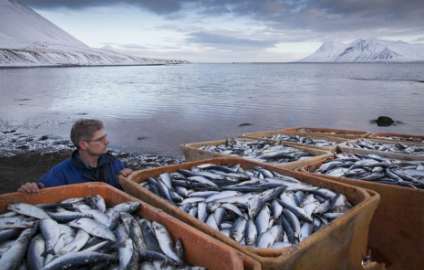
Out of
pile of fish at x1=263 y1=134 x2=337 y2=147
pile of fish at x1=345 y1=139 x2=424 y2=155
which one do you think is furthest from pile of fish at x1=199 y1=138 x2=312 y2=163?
pile of fish at x1=345 y1=139 x2=424 y2=155

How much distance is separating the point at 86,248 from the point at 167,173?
1.80m

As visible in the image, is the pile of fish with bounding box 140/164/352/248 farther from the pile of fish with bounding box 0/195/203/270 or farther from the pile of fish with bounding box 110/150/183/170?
the pile of fish with bounding box 110/150/183/170

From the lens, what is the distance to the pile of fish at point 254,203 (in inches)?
102

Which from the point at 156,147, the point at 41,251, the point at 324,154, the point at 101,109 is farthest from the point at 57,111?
the point at 41,251

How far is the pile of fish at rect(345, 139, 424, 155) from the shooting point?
228 inches

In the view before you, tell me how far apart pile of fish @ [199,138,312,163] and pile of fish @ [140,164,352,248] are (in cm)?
163

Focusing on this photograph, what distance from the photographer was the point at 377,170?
4.40 metres

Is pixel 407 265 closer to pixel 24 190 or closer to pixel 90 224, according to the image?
pixel 90 224

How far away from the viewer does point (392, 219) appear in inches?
148

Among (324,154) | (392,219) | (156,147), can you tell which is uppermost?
(324,154)

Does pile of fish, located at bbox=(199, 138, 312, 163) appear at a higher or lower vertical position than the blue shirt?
lower

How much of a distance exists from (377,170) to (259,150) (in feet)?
7.11

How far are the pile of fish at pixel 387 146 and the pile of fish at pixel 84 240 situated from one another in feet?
15.8

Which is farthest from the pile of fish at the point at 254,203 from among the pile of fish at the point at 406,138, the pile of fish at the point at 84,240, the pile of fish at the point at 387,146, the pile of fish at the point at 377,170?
the pile of fish at the point at 406,138
